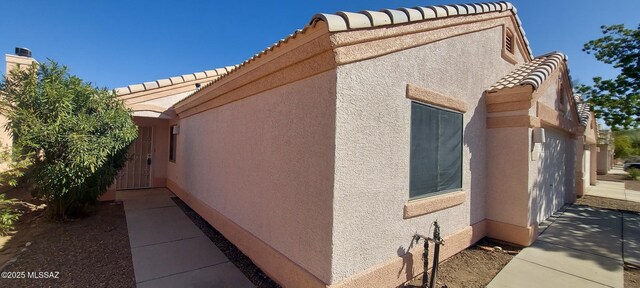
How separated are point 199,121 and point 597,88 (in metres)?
20.7

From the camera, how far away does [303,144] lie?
12.9 ft

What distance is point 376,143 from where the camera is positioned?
3.90m

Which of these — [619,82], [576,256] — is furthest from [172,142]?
[619,82]

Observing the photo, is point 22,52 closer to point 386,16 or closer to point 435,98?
point 386,16

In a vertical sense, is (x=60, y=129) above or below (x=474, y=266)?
above

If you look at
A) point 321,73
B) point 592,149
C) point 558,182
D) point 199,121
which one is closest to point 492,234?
point 558,182

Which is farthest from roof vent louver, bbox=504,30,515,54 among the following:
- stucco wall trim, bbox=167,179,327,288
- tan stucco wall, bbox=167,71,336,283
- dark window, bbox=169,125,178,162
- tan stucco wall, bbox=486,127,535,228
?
dark window, bbox=169,125,178,162

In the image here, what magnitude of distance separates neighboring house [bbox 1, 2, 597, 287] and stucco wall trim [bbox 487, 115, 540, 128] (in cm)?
3

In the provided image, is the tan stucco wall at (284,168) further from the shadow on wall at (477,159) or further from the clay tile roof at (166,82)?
the clay tile roof at (166,82)

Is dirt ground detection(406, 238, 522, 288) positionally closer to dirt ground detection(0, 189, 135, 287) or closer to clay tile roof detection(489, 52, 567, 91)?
clay tile roof detection(489, 52, 567, 91)

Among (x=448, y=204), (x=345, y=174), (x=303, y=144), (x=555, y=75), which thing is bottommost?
(x=448, y=204)

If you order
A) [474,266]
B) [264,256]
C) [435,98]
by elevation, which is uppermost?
[435,98]

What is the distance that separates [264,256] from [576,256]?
260 inches

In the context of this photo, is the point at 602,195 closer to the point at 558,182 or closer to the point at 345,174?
the point at 558,182
